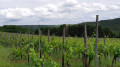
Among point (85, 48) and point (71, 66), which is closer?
point (85, 48)

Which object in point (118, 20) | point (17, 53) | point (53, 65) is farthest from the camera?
point (118, 20)

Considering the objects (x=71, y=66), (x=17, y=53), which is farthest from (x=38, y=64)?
(x=17, y=53)

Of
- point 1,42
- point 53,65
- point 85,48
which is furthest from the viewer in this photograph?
point 1,42

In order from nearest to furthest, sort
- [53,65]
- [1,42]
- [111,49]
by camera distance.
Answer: [53,65] → [111,49] → [1,42]

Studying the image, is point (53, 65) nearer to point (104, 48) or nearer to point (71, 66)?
point (71, 66)

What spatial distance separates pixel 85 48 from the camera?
746cm

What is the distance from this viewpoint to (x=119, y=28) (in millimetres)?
89750

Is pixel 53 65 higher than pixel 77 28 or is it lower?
lower

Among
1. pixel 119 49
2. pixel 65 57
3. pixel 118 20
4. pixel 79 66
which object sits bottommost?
pixel 79 66

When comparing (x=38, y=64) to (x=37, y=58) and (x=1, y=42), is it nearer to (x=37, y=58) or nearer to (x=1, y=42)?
(x=37, y=58)

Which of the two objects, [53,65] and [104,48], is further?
[104,48]

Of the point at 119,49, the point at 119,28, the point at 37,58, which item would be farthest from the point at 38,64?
the point at 119,28

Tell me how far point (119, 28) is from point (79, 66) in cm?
8874

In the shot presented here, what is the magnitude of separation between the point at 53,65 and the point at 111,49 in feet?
15.9
